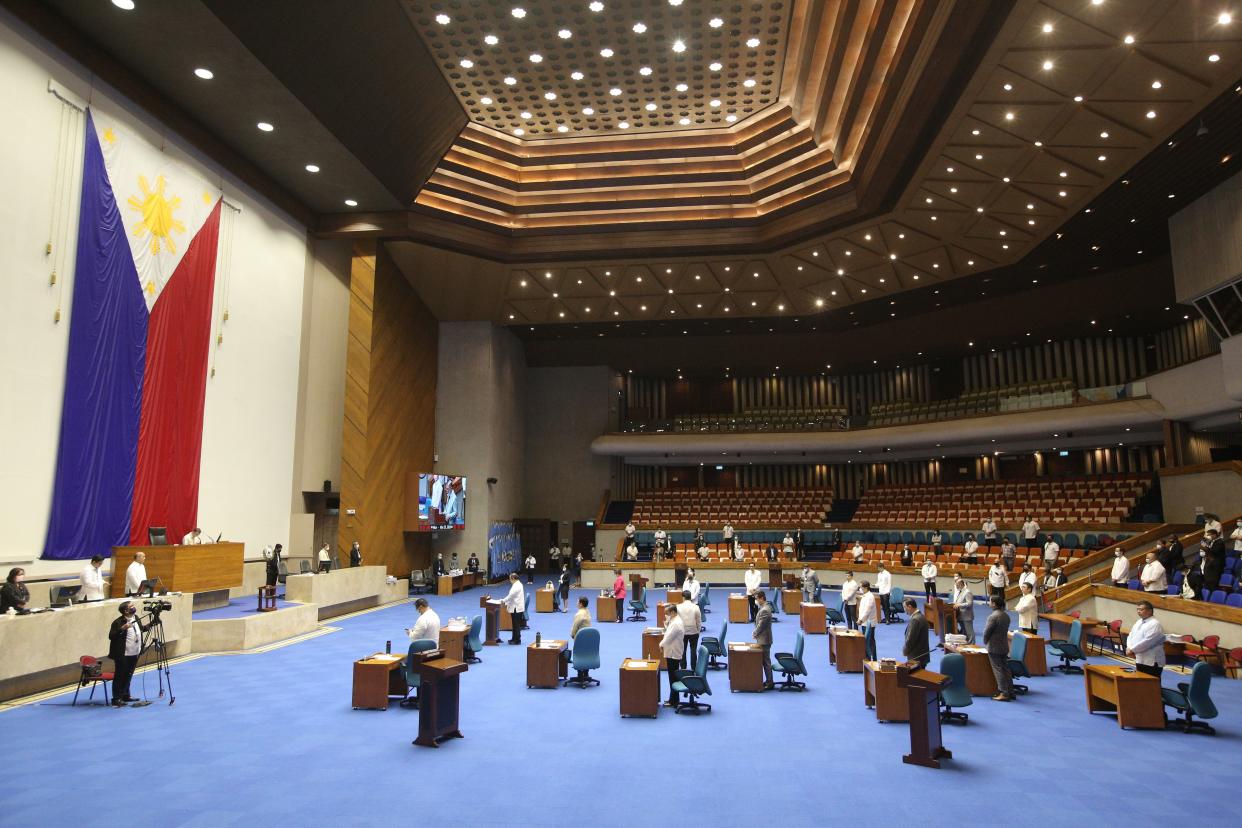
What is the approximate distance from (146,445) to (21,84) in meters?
6.19

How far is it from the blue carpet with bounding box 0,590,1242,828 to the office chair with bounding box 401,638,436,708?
311 mm

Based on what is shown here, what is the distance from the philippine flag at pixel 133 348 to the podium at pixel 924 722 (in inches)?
498

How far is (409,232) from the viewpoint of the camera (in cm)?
1984

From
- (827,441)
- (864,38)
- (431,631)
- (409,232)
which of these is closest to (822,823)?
(431,631)

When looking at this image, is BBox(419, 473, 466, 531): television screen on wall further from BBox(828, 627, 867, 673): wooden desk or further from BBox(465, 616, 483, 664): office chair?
BBox(828, 627, 867, 673): wooden desk

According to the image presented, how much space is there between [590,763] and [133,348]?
12.1 metres

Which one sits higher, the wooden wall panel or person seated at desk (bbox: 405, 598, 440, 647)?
the wooden wall panel

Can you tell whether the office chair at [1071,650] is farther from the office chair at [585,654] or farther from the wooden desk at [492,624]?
the wooden desk at [492,624]

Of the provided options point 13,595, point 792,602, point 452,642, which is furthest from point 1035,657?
point 13,595

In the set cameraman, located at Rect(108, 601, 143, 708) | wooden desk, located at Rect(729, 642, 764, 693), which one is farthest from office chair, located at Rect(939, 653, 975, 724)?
cameraman, located at Rect(108, 601, 143, 708)

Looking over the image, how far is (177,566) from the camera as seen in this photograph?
1227 cm

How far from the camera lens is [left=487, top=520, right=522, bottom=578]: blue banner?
2483 cm

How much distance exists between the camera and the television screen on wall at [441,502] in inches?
850

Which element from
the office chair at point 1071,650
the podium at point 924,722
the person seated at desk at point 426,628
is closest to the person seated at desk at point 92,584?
the person seated at desk at point 426,628
